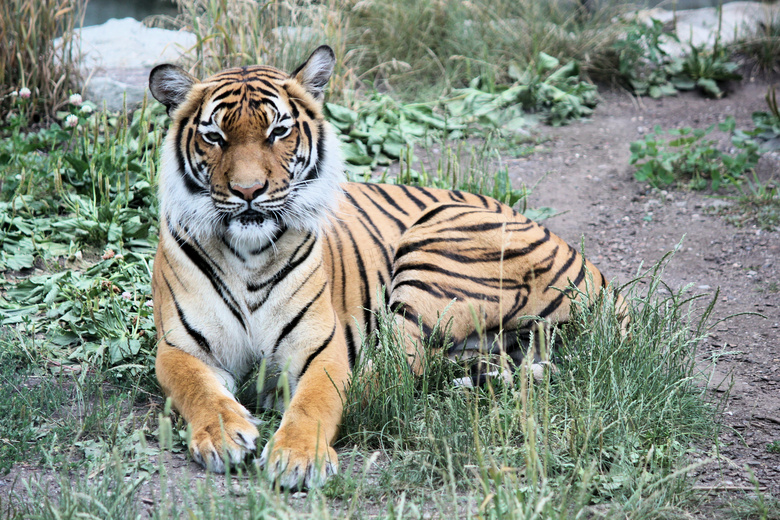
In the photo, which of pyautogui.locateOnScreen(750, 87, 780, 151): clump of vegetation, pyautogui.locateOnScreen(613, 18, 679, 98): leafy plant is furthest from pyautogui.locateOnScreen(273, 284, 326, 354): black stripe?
pyautogui.locateOnScreen(613, 18, 679, 98): leafy plant

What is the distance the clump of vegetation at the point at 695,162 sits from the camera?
549cm

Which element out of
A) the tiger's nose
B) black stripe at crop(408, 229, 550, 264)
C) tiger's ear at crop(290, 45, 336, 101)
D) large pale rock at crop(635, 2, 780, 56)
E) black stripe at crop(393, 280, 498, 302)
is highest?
large pale rock at crop(635, 2, 780, 56)

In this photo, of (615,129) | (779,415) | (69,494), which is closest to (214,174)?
(69,494)

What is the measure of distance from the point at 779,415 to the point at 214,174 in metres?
2.42

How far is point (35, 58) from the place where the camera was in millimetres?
5586

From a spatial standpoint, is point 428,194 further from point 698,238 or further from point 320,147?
point 698,238

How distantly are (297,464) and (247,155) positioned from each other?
111cm

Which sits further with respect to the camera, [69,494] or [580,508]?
[69,494]

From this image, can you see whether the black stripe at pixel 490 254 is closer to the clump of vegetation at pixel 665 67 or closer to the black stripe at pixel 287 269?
the black stripe at pixel 287 269

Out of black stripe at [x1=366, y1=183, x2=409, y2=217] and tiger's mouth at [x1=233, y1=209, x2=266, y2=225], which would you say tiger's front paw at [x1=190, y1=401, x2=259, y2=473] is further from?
black stripe at [x1=366, y1=183, x2=409, y2=217]

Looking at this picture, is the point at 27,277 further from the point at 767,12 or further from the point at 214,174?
the point at 767,12

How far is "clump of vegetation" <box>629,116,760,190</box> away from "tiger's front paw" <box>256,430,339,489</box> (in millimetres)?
4054

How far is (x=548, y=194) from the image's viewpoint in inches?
219

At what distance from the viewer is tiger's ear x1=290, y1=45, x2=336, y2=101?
2.99 meters
